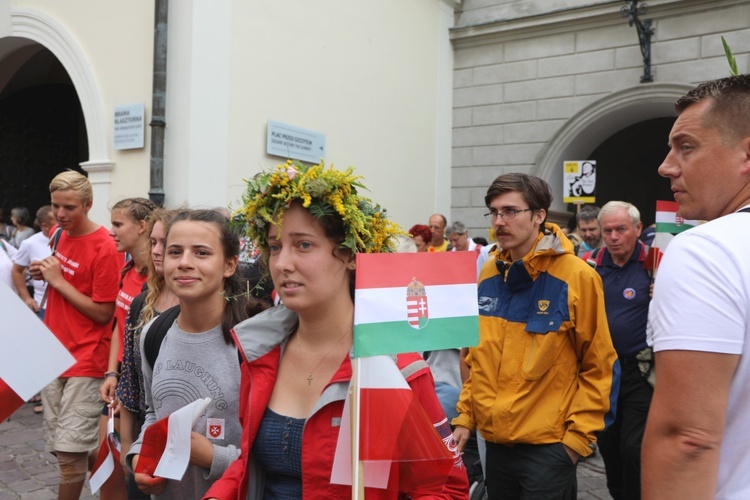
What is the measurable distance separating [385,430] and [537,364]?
1433 millimetres

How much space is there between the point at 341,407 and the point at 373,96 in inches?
369

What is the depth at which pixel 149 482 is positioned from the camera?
2.50 meters

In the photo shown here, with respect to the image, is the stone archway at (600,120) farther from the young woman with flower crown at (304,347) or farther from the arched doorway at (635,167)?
the young woman with flower crown at (304,347)

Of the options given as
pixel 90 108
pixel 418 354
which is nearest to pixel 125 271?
pixel 418 354

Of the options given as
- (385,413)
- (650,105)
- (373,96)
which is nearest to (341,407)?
(385,413)

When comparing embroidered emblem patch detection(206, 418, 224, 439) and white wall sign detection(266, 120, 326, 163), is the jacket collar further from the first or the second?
white wall sign detection(266, 120, 326, 163)

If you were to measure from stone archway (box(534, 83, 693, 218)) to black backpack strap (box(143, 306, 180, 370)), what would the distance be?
9317mm

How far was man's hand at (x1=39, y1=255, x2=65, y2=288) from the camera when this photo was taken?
441cm

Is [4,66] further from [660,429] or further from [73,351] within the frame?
[660,429]

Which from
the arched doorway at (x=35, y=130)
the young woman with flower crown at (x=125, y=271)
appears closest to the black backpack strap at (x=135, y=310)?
the young woman with flower crown at (x=125, y=271)

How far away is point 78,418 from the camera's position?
14.3 ft

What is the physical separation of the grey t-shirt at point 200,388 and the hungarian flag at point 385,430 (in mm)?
758

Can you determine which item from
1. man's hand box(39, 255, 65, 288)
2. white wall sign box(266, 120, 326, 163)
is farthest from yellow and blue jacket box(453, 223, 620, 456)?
white wall sign box(266, 120, 326, 163)

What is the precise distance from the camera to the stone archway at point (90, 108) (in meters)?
8.66
